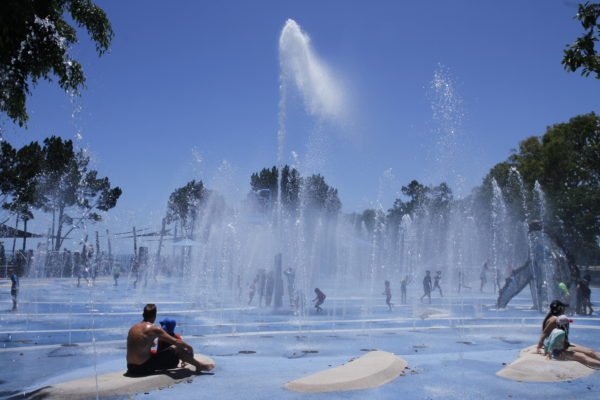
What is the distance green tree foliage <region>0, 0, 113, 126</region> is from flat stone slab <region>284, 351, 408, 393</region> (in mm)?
5442

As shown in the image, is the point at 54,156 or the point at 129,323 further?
the point at 54,156

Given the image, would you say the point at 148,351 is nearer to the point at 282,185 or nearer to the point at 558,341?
the point at 558,341

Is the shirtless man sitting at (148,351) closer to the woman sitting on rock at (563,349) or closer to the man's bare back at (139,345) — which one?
the man's bare back at (139,345)

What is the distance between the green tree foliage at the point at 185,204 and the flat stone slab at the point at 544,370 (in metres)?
56.4

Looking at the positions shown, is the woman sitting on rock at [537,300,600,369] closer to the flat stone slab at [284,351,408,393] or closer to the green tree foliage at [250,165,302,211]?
the flat stone slab at [284,351,408,393]

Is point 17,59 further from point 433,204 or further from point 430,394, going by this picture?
point 433,204

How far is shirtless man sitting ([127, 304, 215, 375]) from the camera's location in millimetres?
6160

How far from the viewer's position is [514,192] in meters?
39.0

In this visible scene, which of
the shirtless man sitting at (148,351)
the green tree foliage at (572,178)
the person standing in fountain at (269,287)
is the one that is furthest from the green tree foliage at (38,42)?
the green tree foliage at (572,178)

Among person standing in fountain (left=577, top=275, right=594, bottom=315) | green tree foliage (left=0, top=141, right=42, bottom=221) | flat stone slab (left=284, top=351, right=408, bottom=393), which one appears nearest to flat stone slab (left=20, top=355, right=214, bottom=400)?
flat stone slab (left=284, top=351, right=408, bottom=393)

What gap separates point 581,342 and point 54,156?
1436 inches

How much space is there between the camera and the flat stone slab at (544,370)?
671cm

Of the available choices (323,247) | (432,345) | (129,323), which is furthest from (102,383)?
(323,247)

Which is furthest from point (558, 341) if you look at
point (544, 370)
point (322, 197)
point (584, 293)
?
point (322, 197)
